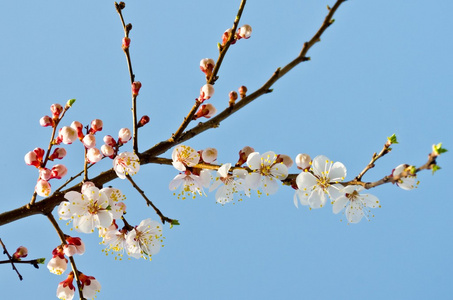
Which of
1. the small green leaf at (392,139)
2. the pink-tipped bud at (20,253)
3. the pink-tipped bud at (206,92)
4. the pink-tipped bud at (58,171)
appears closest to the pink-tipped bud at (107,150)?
the pink-tipped bud at (58,171)

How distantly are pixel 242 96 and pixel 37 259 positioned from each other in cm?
132

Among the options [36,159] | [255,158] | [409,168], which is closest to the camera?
[409,168]

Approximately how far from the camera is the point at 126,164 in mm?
2168

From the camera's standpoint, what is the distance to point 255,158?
2172 millimetres

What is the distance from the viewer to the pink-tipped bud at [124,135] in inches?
89.0

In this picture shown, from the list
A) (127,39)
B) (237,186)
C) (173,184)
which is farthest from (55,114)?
(237,186)

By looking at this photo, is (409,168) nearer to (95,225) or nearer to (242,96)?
(242,96)

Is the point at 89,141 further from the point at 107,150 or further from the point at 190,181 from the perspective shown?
the point at 190,181

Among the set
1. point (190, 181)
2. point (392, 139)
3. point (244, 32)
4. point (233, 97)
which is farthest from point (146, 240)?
point (392, 139)

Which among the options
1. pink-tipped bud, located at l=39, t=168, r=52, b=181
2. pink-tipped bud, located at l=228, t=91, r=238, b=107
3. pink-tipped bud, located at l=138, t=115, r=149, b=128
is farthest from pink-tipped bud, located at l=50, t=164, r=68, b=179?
pink-tipped bud, located at l=228, t=91, r=238, b=107

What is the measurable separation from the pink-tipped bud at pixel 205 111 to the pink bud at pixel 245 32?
1.51ft

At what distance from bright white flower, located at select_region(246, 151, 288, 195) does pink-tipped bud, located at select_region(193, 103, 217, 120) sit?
0.31 metres

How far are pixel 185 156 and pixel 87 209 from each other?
53 centimetres

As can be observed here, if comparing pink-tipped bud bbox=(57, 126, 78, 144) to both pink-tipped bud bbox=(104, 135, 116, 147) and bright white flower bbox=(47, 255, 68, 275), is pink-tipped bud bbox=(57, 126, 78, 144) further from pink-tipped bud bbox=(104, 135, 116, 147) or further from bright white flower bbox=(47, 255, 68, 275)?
bright white flower bbox=(47, 255, 68, 275)
